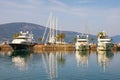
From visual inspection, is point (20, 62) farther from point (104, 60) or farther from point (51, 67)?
point (104, 60)

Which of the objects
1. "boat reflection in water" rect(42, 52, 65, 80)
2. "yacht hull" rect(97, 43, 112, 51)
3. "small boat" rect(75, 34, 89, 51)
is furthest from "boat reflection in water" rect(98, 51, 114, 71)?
"small boat" rect(75, 34, 89, 51)

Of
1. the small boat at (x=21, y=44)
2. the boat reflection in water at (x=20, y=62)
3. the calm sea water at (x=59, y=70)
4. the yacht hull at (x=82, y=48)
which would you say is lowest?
the calm sea water at (x=59, y=70)

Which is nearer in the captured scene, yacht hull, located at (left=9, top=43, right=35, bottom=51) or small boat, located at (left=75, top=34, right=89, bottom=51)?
small boat, located at (left=75, top=34, right=89, bottom=51)

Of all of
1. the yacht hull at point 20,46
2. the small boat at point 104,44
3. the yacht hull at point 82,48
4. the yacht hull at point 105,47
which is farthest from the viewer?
the yacht hull at point 20,46

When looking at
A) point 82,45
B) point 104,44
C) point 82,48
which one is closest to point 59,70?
point 104,44

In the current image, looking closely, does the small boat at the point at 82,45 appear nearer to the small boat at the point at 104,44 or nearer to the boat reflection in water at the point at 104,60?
the small boat at the point at 104,44

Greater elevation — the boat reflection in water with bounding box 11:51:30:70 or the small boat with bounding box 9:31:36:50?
the small boat with bounding box 9:31:36:50

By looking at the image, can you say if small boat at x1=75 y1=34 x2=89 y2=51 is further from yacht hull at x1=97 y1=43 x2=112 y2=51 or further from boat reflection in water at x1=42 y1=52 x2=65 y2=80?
boat reflection in water at x1=42 y1=52 x2=65 y2=80

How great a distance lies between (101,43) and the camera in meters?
155

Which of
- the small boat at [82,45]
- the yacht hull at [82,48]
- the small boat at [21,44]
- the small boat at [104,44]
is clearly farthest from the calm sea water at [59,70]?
the small boat at [21,44]

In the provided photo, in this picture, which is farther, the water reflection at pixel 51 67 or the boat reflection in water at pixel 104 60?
the boat reflection in water at pixel 104 60

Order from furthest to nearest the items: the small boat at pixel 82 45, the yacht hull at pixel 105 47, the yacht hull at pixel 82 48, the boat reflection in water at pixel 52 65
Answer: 1. the small boat at pixel 82 45
2. the yacht hull at pixel 82 48
3. the yacht hull at pixel 105 47
4. the boat reflection in water at pixel 52 65

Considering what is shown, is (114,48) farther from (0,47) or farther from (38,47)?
(0,47)

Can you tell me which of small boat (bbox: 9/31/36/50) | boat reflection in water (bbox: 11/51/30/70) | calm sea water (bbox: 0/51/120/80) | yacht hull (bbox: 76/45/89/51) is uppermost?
small boat (bbox: 9/31/36/50)
